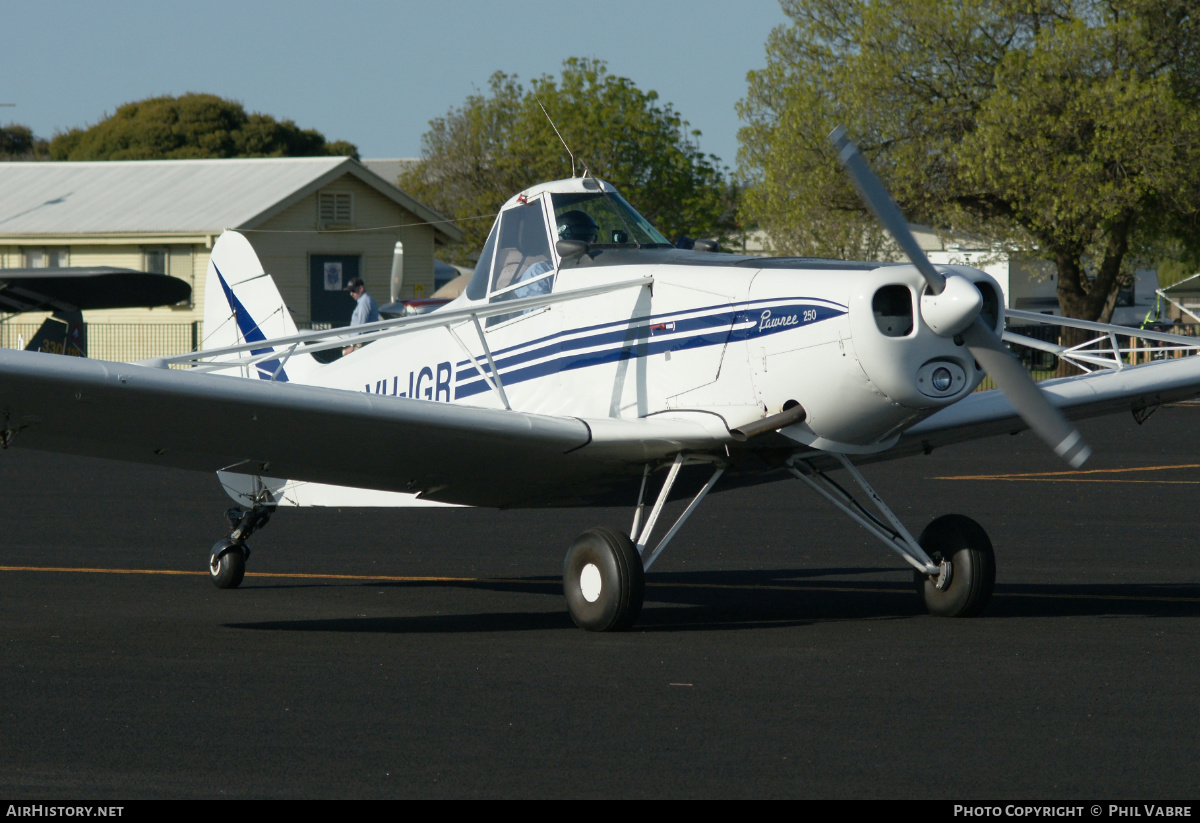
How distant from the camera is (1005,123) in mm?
36906

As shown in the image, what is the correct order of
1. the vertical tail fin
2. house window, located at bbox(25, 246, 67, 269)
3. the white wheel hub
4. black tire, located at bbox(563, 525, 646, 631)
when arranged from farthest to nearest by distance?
house window, located at bbox(25, 246, 67, 269)
the vertical tail fin
the white wheel hub
black tire, located at bbox(563, 525, 646, 631)

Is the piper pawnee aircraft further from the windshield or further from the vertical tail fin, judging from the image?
the vertical tail fin

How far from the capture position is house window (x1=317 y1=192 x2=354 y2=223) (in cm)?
4525

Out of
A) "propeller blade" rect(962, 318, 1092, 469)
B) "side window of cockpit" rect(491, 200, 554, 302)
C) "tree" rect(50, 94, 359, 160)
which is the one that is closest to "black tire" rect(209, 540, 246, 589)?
"side window of cockpit" rect(491, 200, 554, 302)

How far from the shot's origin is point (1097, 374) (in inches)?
365

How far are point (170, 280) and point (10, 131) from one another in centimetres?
7903

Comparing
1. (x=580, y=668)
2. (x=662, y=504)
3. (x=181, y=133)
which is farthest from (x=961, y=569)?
(x=181, y=133)

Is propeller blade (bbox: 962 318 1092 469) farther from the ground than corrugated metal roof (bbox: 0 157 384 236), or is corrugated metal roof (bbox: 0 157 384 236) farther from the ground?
corrugated metal roof (bbox: 0 157 384 236)

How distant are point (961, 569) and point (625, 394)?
206 centimetres

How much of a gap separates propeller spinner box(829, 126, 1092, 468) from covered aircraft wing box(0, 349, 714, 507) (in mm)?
1394

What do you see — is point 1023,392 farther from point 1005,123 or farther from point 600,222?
point 1005,123

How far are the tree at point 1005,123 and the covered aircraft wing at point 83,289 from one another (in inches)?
694

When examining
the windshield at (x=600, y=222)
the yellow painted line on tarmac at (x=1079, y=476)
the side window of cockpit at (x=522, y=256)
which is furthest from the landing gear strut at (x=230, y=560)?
the yellow painted line on tarmac at (x=1079, y=476)
